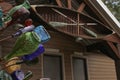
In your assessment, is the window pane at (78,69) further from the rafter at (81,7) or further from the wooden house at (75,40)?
the rafter at (81,7)

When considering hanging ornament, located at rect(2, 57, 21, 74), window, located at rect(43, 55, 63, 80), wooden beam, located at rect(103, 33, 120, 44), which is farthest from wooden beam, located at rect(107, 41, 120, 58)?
hanging ornament, located at rect(2, 57, 21, 74)

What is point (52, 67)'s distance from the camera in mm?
8711

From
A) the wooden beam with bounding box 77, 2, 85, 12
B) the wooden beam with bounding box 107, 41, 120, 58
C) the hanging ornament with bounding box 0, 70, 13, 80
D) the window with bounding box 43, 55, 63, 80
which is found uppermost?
the wooden beam with bounding box 77, 2, 85, 12

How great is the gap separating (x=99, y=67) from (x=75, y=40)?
1.55 m

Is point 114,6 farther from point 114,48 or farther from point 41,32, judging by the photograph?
point 41,32

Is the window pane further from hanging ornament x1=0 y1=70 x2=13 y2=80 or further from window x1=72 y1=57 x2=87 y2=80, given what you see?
hanging ornament x1=0 y1=70 x2=13 y2=80

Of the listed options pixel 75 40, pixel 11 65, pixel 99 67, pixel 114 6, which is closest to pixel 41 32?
pixel 11 65

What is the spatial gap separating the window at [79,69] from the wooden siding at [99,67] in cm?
24

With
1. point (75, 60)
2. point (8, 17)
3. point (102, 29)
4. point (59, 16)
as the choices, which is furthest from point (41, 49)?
point (75, 60)

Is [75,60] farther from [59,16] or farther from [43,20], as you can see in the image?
[43,20]

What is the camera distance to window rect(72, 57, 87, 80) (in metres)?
9.45

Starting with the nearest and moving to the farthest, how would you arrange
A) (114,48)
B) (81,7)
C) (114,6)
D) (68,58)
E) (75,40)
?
(81,7) < (114,48) < (68,58) < (75,40) < (114,6)

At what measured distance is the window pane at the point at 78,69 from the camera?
372 inches

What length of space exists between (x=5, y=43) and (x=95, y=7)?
244 centimetres
